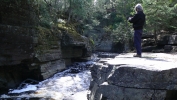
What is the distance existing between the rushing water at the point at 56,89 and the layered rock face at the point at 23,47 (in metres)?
0.89

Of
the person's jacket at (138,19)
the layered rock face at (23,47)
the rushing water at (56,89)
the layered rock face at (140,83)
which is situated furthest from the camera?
the layered rock face at (23,47)

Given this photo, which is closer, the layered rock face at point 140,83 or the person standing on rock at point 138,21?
the layered rock face at point 140,83

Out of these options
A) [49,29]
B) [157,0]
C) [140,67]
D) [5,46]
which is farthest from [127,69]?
[157,0]

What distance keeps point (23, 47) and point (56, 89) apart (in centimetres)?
316

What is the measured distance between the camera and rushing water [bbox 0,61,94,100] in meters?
9.08

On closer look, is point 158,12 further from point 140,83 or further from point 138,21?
point 140,83

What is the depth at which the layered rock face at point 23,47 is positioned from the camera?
33.7 feet

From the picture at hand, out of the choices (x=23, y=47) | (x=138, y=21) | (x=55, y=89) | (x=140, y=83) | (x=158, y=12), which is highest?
(x=158, y=12)

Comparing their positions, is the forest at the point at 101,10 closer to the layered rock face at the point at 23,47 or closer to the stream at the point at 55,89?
the layered rock face at the point at 23,47

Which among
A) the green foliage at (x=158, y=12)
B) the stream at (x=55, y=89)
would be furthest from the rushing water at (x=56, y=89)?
the green foliage at (x=158, y=12)

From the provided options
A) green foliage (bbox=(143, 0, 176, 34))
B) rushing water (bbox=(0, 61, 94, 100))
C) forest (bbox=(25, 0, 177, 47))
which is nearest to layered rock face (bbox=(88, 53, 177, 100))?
rushing water (bbox=(0, 61, 94, 100))

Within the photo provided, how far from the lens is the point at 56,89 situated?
10648 millimetres

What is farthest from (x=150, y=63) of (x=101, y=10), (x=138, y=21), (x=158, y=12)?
(x=101, y=10)

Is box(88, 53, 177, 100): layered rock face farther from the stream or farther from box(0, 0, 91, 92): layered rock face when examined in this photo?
box(0, 0, 91, 92): layered rock face
